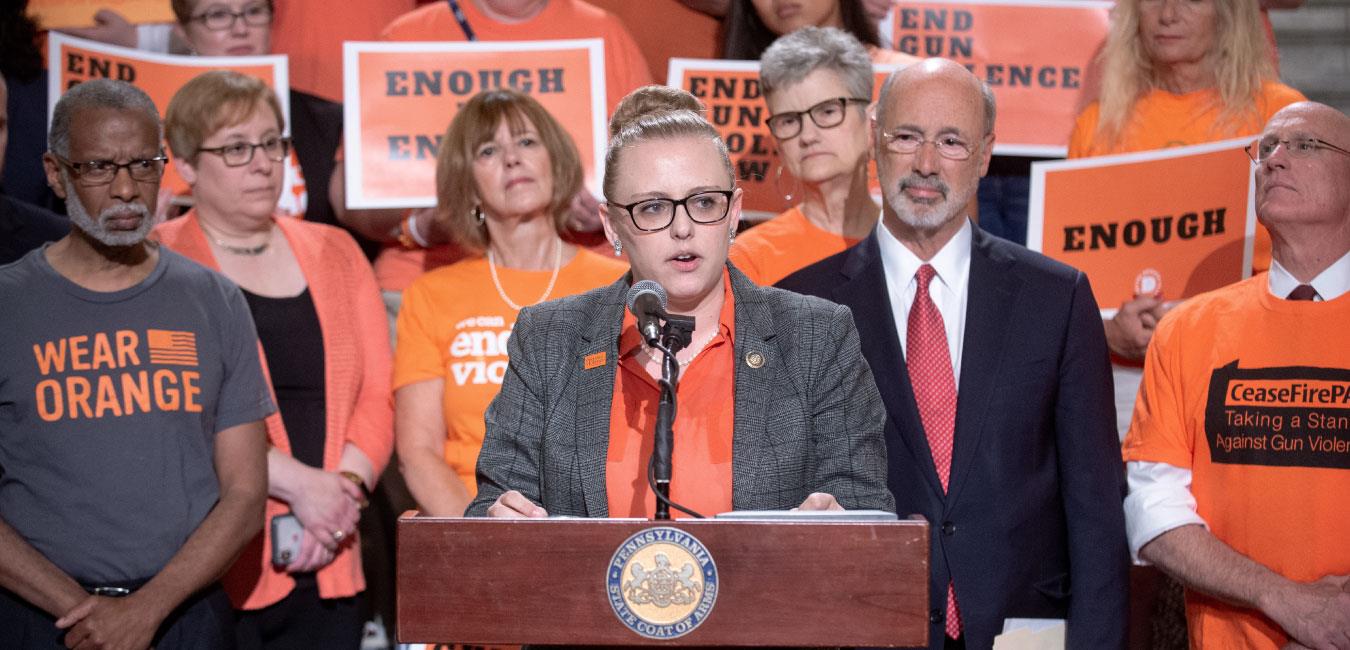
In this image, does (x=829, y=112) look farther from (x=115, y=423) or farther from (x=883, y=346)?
(x=115, y=423)

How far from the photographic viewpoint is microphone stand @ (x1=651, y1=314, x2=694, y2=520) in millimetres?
2098

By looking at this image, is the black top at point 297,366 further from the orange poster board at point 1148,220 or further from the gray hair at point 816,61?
the orange poster board at point 1148,220

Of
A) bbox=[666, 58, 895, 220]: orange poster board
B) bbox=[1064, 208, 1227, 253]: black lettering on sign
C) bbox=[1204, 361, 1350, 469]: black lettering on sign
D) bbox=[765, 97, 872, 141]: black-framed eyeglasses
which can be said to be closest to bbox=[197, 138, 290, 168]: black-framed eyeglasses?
bbox=[666, 58, 895, 220]: orange poster board

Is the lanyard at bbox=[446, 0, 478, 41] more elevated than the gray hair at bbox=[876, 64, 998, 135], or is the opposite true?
the lanyard at bbox=[446, 0, 478, 41]

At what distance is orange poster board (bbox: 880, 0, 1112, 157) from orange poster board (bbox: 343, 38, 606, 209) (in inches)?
45.1

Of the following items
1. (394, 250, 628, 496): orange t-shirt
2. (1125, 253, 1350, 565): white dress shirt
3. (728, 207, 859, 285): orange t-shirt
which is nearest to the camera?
(1125, 253, 1350, 565): white dress shirt

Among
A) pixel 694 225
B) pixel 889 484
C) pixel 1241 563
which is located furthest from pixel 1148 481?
pixel 694 225

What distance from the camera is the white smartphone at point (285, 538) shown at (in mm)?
4156

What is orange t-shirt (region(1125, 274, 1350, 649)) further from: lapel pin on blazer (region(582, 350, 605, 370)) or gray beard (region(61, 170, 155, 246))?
gray beard (region(61, 170, 155, 246))

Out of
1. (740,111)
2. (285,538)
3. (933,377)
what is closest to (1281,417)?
(933,377)

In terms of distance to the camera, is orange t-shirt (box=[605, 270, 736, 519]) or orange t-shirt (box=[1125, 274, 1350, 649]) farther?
orange t-shirt (box=[1125, 274, 1350, 649])

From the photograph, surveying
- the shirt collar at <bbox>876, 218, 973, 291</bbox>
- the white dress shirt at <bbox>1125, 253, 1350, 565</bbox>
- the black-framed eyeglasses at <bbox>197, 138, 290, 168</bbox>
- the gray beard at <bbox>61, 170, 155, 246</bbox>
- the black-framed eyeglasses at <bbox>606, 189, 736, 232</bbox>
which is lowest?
the white dress shirt at <bbox>1125, 253, 1350, 565</bbox>

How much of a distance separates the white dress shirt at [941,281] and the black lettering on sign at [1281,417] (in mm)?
659

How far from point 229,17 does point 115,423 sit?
2.00m
